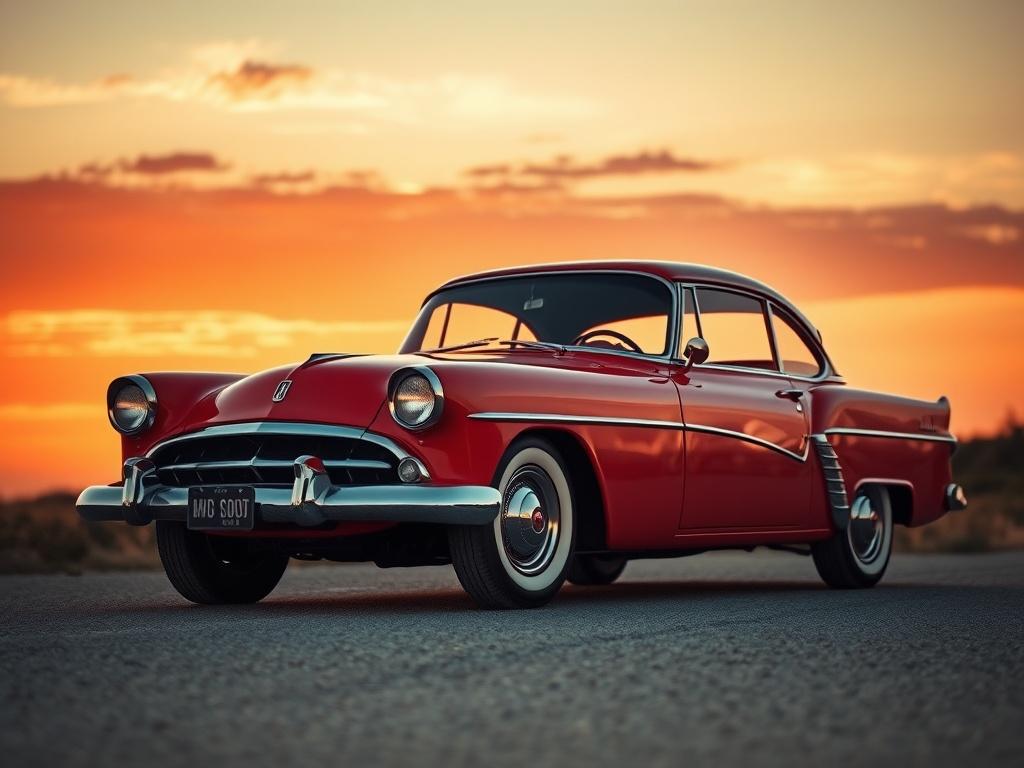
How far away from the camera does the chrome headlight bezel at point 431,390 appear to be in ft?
21.7

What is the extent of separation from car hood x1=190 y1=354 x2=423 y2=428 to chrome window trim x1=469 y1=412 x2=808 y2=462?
0.49 m

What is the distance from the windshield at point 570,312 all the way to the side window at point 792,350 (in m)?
1.29

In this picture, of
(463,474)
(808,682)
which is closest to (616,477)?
(463,474)

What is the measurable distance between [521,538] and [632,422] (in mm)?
991

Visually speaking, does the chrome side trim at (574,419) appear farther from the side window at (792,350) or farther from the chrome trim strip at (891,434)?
the chrome trim strip at (891,434)

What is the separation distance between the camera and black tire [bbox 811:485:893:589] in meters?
9.55

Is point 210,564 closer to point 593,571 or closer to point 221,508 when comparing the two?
point 221,508

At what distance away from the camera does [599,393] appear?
7383mm

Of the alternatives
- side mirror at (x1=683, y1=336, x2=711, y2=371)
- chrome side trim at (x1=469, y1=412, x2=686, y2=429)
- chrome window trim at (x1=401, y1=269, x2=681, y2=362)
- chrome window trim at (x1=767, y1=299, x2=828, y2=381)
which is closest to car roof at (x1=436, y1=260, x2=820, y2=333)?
chrome window trim at (x1=401, y1=269, x2=681, y2=362)

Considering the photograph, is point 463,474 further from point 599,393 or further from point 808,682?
point 808,682

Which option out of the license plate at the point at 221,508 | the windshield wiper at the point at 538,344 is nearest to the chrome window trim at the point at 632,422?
the windshield wiper at the point at 538,344

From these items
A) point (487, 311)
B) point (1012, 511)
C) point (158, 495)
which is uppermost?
point (487, 311)

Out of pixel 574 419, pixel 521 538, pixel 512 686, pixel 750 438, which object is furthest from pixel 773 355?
pixel 512 686

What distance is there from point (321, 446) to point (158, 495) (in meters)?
0.98
